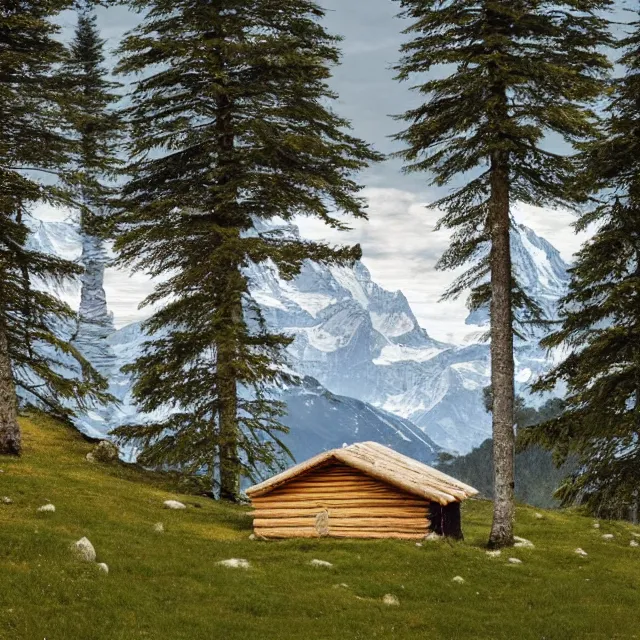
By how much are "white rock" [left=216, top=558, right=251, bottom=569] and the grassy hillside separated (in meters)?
0.25

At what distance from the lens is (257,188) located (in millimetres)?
23797

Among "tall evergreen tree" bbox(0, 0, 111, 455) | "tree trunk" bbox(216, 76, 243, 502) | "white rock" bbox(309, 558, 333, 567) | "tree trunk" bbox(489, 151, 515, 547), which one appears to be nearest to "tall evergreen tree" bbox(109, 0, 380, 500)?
"tree trunk" bbox(216, 76, 243, 502)

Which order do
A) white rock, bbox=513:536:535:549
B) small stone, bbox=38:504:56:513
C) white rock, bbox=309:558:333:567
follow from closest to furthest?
white rock, bbox=309:558:333:567 → small stone, bbox=38:504:56:513 → white rock, bbox=513:536:535:549

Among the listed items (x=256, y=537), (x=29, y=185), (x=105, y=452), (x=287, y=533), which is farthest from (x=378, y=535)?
(x=29, y=185)

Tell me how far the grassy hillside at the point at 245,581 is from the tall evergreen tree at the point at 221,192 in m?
2.92

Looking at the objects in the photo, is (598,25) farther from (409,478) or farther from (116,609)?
(116,609)

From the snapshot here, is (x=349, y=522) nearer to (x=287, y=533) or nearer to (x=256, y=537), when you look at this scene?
(x=287, y=533)

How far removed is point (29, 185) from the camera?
20.5m

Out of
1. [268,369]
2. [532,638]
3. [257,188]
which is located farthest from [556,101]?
[532,638]

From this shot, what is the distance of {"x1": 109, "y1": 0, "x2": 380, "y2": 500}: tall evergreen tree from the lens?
22.6 m

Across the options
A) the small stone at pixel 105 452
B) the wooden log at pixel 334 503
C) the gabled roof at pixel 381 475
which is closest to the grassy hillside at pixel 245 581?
the wooden log at pixel 334 503

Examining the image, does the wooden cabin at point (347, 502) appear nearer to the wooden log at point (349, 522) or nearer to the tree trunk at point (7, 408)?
the wooden log at point (349, 522)

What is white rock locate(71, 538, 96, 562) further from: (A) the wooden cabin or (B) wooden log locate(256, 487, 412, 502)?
(B) wooden log locate(256, 487, 412, 502)

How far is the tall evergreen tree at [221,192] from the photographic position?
74.3 ft
